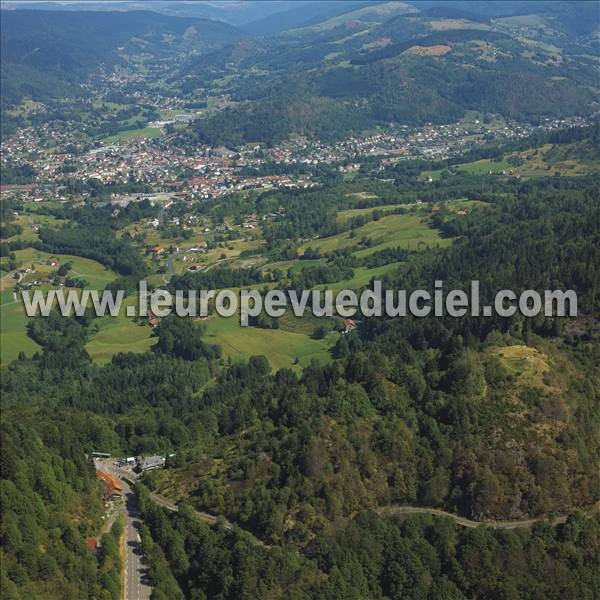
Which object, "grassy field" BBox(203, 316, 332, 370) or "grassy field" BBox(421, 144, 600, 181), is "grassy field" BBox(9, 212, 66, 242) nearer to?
"grassy field" BBox(203, 316, 332, 370)

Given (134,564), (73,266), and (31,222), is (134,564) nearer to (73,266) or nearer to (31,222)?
(73,266)

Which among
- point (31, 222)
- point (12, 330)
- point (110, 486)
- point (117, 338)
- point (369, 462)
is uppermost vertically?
point (31, 222)

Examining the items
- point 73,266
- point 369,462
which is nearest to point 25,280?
point 73,266

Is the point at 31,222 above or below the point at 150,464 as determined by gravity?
above

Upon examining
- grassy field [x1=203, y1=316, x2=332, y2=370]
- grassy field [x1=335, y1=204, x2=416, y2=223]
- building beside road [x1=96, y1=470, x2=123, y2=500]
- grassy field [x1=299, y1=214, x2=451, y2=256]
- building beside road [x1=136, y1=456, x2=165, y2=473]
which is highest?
grassy field [x1=335, y1=204, x2=416, y2=223]

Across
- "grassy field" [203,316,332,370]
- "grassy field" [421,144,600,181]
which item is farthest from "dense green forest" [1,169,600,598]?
"grassy field" [421,144,600,181]

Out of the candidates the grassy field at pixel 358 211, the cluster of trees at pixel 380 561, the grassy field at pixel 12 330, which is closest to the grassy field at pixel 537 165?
the grassy field at pixel 358 211

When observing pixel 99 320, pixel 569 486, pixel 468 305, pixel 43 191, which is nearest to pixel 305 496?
pixel 569 486
